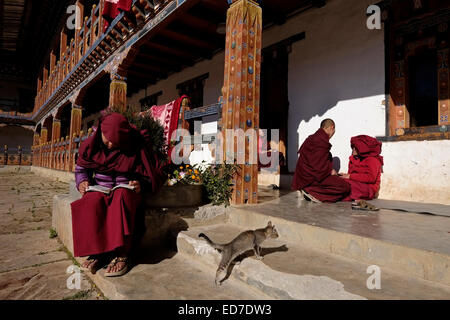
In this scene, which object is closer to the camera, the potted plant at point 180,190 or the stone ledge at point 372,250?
the stone ledge at point 372,250

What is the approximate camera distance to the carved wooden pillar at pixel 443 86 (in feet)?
12.6

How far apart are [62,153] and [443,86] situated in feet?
42.9

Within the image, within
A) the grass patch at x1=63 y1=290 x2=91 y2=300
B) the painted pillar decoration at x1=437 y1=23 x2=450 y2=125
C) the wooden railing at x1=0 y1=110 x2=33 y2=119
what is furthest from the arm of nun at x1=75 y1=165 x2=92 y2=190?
the wooden railing at x1=0 y1=110 x2=33 y2=119

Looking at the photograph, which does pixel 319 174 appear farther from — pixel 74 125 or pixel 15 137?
pixel 15 137

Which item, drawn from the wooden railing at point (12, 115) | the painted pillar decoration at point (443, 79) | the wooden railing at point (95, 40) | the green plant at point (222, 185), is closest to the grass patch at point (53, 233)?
the green plant at point (222, 185)

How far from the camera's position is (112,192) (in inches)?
88.3

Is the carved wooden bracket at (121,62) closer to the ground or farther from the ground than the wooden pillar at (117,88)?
farther from the ground

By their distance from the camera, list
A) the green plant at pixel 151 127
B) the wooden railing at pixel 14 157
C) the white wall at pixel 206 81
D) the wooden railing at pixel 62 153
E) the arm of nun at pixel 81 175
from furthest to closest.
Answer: the wooden railing at pixel 14 157
the wooden railing at pixel 62 153
the white wall at pixel 206 81
the green plant at pixel 151 127
the arm of nun at pixel 81 175

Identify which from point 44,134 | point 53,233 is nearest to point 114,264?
point 53,233

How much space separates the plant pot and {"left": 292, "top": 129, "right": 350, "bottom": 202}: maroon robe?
1848mm

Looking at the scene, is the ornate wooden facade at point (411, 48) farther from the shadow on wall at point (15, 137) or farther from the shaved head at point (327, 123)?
the shadow on wall at point (15, 137)

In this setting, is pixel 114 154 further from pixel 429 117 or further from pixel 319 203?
pixel 429 117

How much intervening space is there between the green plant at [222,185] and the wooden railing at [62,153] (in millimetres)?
5572

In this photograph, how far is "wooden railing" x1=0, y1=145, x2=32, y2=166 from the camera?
20.5 m
